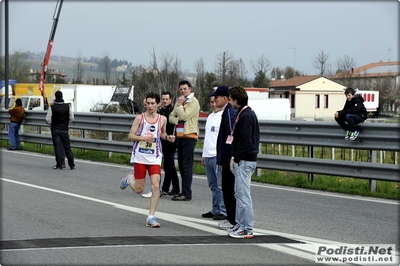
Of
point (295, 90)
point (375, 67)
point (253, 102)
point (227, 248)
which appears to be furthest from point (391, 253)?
point (375, 67)

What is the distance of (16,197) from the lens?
11.7 metres

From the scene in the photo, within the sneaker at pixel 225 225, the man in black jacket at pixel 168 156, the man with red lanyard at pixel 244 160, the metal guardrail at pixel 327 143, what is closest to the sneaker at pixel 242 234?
the man with red lanyard at pixel 244 160

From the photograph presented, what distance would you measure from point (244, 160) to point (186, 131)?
338 centimetres

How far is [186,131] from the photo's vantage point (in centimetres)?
1148

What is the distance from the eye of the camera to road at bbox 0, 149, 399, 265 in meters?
7.26

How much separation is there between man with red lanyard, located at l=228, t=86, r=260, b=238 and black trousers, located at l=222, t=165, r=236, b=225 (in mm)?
663

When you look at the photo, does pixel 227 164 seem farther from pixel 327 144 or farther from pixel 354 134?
pixel 327 144

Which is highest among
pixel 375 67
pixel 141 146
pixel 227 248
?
pixel 375 67

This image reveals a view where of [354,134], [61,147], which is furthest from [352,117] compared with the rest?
[61,147]

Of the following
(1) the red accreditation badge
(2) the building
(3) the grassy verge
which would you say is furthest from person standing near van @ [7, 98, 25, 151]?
(2) the building

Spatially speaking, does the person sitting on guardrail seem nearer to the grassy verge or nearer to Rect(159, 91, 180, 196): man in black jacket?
the grassy verge

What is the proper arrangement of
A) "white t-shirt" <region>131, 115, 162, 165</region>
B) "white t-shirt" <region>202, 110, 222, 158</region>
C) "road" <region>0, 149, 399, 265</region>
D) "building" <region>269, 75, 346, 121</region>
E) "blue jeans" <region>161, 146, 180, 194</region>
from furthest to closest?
"building" <region>269, 75, 346, 121</region> → "blue jeans" <region>161, 146, 180, 194</region> → "white t-shirt" <region>202, 110, 222, 158</region> → "white t-shirt" <region>131, 115, 162, 165</region> → "road" <region>0, 149, 399, 265</region>

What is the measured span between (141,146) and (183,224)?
4.01 ft

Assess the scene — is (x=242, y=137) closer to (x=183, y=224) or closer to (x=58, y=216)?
(x=183, y=224)
